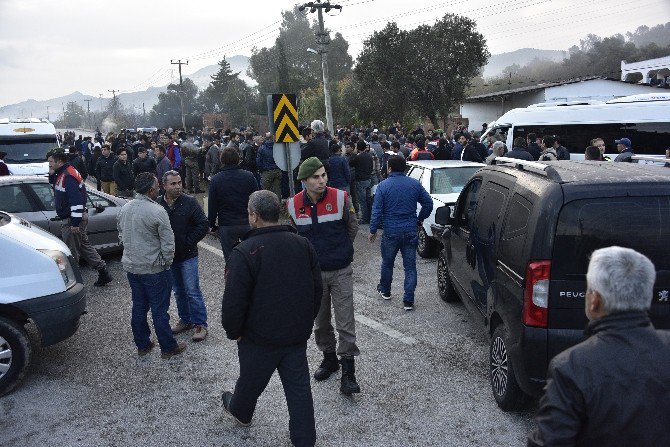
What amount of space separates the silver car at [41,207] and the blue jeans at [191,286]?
3462 millimetres

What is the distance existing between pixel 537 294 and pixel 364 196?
848cm

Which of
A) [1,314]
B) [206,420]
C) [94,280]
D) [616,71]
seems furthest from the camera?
[616,71]

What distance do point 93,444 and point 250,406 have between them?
52.8 inches

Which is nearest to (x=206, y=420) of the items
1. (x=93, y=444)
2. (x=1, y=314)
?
(x=93, y=444)

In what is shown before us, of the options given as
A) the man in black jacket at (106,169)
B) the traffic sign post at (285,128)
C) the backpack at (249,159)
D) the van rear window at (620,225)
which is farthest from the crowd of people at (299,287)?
the man in black jacket at (106,169)

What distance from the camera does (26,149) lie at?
16.2 m

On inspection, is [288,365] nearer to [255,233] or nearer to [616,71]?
[255,233]

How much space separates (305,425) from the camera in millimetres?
3621

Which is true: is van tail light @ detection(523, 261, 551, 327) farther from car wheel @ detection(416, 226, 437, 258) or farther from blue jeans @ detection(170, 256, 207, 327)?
car wheel @ detection(416, 226, 437, 258)

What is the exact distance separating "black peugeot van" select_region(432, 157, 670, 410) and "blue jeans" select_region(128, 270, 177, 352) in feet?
10.1

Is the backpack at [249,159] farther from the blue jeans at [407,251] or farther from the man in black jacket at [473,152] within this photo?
the blue jeans at [407,251]

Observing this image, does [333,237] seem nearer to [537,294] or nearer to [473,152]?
[537,294]

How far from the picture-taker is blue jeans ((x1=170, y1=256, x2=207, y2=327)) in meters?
6.05

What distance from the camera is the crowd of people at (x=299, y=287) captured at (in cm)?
194
